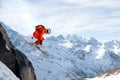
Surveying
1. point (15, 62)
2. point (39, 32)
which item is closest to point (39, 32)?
point (39, 32)

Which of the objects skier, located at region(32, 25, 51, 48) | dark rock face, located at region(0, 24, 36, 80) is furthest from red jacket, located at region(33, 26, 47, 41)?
dark rock face, located at region(0, 24, 36, 80)

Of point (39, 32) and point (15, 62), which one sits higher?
point (39, 32)

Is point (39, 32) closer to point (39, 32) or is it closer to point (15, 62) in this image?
point (39, 32)

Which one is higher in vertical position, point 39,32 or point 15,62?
point 39,32

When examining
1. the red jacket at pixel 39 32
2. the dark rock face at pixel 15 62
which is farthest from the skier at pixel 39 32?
the dark rock face at pixel 15 62

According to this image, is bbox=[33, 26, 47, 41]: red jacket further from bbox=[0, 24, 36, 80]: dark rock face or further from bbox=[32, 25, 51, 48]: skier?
bbox=[0, 24, 36, 80]: dark rock face

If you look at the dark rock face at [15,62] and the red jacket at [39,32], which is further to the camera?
the dark rock face at [15,62]

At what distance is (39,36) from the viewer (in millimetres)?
22953

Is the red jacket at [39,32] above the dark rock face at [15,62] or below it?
above

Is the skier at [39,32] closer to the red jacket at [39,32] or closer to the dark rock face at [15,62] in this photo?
the red jacket at [39,32]

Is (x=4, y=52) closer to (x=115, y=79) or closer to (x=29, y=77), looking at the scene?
(x=29, y=77)

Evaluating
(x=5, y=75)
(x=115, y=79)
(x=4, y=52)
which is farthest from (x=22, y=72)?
(x=115, y=79)

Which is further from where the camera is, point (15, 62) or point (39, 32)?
point (15, 62)

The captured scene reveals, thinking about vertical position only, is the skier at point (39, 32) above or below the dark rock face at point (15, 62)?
above
